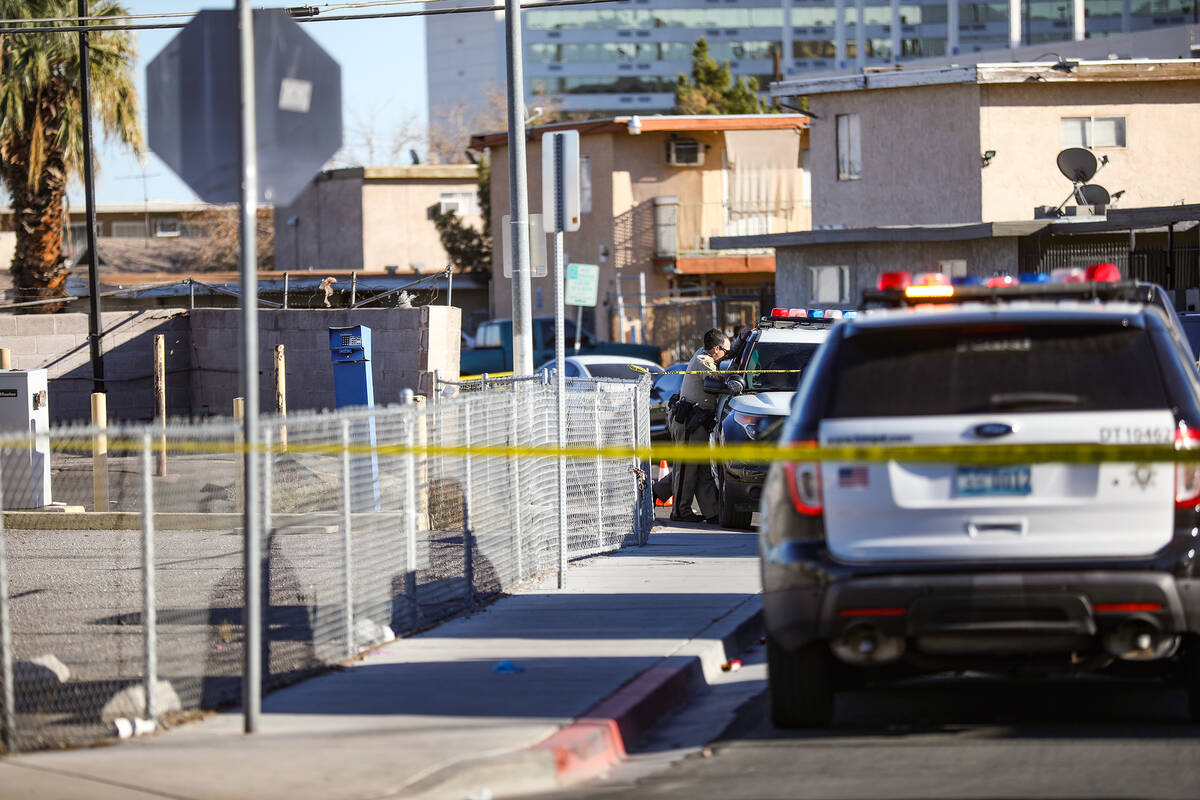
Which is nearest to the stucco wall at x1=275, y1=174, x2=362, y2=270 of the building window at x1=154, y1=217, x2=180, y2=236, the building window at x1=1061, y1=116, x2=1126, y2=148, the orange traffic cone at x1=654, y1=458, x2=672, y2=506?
the building window at x1=154, y1=217, x2=180, y2=236

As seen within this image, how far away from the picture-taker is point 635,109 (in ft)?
411

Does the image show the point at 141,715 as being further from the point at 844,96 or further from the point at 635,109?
the point at 635,109

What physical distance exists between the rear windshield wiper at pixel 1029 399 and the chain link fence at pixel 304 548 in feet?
9.21

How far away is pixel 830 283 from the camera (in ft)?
116

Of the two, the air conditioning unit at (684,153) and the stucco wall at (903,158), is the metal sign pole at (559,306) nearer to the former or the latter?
the stucco wall at (903,158)

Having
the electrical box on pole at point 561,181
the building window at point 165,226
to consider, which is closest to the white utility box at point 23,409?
the electrical box on pole at point 561,181

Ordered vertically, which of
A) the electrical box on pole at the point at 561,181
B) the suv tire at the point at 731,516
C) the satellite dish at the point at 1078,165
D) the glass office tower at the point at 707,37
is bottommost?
the suv tire at the point at 731,516

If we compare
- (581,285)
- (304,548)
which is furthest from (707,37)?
(304,548)

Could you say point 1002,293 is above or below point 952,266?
below

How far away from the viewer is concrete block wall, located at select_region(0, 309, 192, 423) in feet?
88.1

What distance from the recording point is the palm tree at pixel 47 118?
102 feet

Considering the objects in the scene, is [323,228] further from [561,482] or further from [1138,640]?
[1138,640]

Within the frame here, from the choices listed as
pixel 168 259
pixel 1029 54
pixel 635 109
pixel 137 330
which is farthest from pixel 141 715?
pixel 635 109

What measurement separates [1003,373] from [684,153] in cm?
4061
